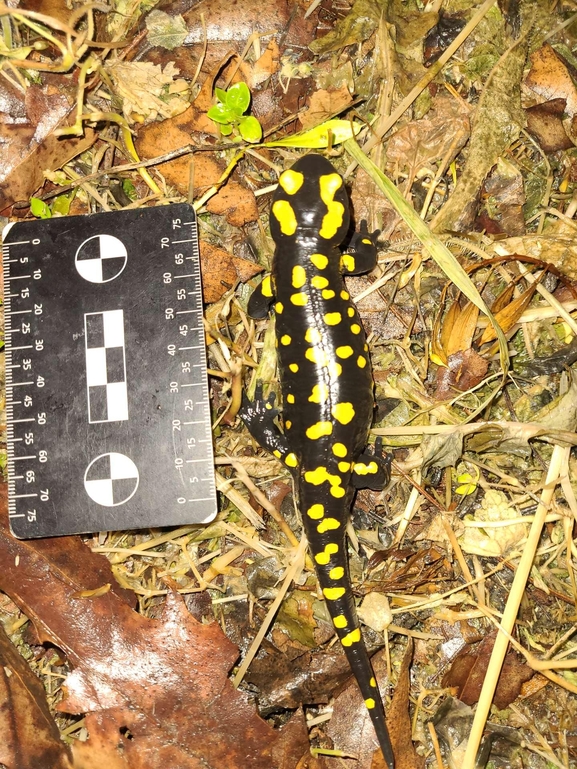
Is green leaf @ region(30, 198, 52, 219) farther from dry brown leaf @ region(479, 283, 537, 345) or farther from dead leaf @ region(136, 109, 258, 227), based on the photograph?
dry brown leaf @ region(479, 283, 537, 345)

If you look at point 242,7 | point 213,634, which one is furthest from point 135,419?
point 242,7

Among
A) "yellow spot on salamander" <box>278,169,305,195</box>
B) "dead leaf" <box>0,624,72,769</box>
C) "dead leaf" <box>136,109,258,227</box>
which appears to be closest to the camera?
"dead leaf" <box>0,624,72,769</box>

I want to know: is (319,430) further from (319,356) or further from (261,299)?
(261,299)

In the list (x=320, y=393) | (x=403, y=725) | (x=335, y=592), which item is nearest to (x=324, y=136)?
(x=320, y=393)

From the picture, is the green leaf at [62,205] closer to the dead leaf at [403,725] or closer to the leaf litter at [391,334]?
the leaf litter at [391,334]

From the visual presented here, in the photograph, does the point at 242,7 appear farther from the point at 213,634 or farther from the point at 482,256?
the point at 213,634

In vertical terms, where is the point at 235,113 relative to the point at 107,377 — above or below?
above

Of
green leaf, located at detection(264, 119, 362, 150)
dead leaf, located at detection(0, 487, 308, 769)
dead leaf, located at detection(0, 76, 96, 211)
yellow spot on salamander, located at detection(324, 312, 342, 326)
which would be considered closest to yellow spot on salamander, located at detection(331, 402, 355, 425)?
yellow spot on salamander, located at detection(324, 312, 342, 326)
